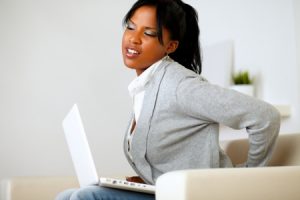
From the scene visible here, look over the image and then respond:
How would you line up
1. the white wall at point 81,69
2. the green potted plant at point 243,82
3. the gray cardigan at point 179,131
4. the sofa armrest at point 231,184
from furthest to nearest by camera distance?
the green potted plant at point 243,82, the white wall at point 81,69, the gray cardigan at point 179,131, the sofa armrest at point 231,184

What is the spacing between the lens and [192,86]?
127cm

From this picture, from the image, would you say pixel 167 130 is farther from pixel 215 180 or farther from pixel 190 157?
pixel 215 180

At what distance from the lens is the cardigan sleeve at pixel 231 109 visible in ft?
4.01

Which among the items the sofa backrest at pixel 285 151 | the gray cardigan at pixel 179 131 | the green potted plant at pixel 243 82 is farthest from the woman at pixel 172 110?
the green potted plant at pixel 243 82

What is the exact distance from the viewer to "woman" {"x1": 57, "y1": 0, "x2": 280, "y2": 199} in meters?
1.23

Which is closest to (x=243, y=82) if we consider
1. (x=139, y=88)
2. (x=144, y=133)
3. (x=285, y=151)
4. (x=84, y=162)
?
(x=285, y=151)

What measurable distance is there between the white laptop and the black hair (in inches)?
14.4

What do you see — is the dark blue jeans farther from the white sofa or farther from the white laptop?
the white sofa

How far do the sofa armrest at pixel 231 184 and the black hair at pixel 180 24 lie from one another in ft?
1.66

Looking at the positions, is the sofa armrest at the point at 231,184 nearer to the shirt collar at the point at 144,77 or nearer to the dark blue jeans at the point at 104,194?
the dark blue jeans at the point at 104,194

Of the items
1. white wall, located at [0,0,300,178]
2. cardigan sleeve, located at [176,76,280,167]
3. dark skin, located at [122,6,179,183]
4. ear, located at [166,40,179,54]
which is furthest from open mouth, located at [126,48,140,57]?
white wall, located at [0,0,300,178]

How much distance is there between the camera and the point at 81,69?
2.65m

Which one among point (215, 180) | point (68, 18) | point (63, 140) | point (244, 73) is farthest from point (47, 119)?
point (215, 180)

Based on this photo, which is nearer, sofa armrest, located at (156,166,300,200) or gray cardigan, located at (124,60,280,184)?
sofa armrest, located at (156,166,300,200)
